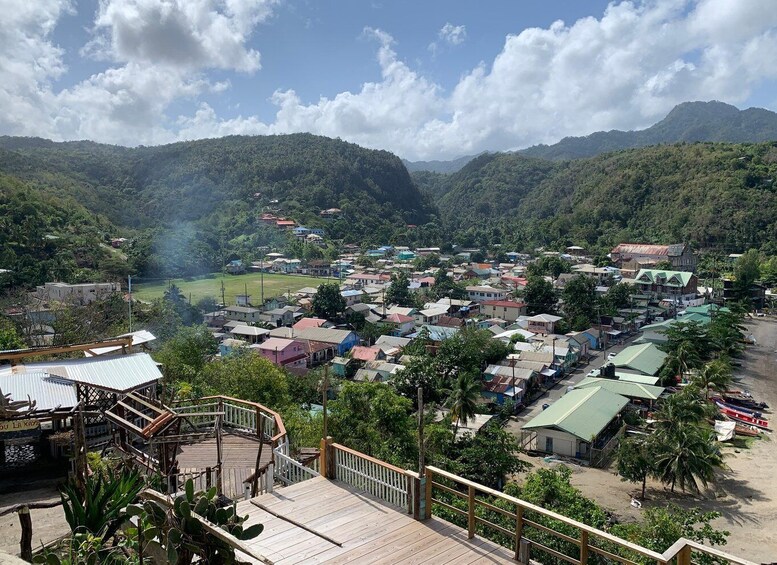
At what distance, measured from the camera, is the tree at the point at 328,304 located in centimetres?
4628

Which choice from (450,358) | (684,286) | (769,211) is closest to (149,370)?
(450,358)

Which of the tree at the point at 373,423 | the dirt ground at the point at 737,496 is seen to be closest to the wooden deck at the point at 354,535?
the tree at the point at 373,423

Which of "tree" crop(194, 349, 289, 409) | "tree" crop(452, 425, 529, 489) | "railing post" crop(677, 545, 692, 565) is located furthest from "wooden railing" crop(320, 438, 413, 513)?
"tree" crop(194, 349, 289, 409)

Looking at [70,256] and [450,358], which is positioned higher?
[70,256]

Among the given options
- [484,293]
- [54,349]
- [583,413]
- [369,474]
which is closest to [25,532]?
[369,474]

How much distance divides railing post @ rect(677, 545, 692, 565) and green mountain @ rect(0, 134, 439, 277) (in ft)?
196

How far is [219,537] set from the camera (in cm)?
392

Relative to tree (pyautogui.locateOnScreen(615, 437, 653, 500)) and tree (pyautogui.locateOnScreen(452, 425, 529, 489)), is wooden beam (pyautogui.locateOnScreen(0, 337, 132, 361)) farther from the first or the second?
tree (pyautogui.locateOnScreen(615, 437, 653, 500))

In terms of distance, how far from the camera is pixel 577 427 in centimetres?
2202

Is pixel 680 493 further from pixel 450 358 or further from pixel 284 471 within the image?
pixel 284 471

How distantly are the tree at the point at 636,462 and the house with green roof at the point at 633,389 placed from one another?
28.6 ft

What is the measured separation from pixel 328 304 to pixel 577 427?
1088 inches

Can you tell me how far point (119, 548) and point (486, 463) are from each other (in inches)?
515

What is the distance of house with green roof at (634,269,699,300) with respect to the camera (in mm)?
56156
